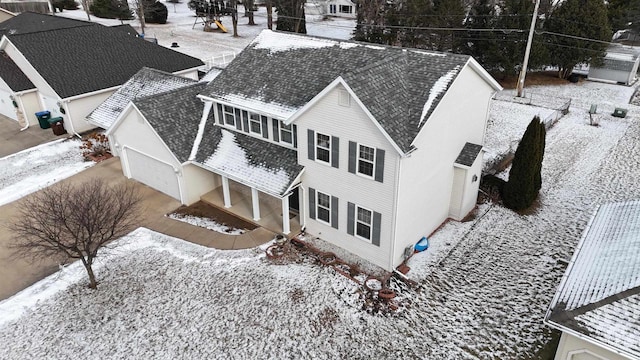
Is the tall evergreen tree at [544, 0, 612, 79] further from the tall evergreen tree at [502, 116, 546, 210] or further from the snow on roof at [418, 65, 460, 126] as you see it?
the snow on roof at [418, 65, 460, 126]

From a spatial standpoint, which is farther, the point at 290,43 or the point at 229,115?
the point at 290,43

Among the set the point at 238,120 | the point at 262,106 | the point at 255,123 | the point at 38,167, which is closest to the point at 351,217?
the point at 262,106

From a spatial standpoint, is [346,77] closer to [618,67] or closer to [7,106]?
[7,106]

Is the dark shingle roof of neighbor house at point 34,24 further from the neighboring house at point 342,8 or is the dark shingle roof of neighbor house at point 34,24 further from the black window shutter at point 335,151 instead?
the neighboring house at point 342,8

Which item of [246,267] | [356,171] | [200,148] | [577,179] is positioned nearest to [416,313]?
[356,171]

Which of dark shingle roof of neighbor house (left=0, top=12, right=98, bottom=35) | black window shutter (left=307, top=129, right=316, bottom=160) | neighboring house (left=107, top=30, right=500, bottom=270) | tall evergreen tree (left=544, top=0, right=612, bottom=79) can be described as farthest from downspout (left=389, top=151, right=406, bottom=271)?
dark shingle roof of neighbor house (left=0, top=12, right=98, bottom=35)
